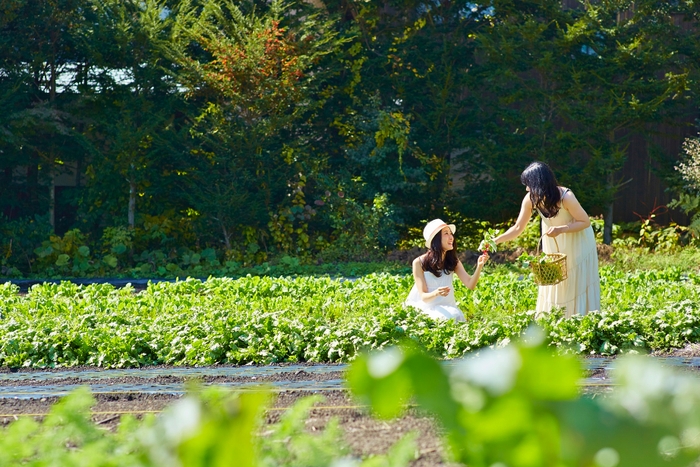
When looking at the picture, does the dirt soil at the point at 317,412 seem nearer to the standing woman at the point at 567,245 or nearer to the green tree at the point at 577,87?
the standing woman at the point at 567,245

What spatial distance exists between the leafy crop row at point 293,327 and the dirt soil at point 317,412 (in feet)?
2.68

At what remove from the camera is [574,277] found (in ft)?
22.5

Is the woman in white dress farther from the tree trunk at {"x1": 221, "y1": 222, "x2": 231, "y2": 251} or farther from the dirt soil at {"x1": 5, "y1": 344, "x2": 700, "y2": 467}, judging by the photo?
the tree trunk at {"x1": 221, "y1": 222, "x2": 231, "y2": 251}

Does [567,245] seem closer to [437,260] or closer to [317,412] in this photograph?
[437,260]

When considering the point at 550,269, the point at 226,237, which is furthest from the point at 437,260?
the point at 226,237

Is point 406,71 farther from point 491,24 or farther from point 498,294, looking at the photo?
point 498,294

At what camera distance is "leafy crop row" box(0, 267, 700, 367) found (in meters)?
6.02

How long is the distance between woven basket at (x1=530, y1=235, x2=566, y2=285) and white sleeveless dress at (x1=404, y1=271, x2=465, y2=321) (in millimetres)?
695

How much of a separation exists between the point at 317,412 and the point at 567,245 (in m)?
3.92

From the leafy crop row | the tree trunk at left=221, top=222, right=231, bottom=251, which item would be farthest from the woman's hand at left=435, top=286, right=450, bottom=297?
the tree trunk at left=221, top=222, right=231, bottom=251

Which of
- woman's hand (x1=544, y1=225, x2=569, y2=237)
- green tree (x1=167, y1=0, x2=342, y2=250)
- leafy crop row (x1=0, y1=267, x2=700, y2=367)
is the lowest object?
leafy crop row (x1=0, y1=267, x2=700, y2=367)

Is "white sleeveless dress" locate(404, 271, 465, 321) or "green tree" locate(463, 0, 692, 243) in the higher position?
"green tree" locate(463, 0, 692, 243)

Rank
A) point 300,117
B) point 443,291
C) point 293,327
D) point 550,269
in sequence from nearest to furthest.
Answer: point 293,327, point 550,269, point 443,291, point 300,117

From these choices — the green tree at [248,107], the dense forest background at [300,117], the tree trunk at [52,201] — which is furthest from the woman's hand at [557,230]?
the tree trunk at [52,201]
